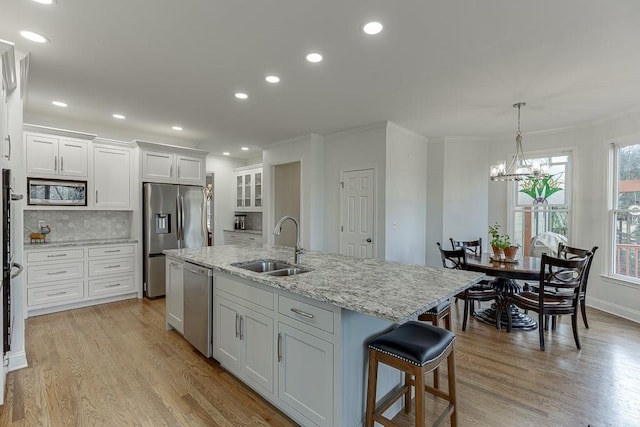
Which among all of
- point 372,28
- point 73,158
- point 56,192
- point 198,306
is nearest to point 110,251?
point 56,192

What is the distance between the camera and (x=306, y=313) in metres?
1.80

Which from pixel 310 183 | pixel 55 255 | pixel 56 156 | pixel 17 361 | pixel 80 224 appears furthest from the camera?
pixel 310 183

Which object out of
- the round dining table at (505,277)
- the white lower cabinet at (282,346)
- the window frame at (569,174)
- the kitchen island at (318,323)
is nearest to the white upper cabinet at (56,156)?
the kitchen island at (318,323)

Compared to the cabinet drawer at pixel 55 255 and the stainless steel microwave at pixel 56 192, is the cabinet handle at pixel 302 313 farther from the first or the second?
the stainless steel microwave at pixel 56 192

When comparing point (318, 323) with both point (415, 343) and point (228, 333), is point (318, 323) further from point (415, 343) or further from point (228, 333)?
point (228, 333)

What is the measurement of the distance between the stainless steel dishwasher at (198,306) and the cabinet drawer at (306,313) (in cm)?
101

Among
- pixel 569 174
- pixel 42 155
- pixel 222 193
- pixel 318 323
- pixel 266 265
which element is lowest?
pixel 318 323

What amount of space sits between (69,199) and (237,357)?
372cm

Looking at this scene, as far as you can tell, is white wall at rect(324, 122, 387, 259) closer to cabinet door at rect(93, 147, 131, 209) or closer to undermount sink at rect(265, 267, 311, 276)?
undermount sink at rect(265, 267, 311, 276)

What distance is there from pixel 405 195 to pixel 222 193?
169 inches

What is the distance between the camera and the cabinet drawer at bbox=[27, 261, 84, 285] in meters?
3.89

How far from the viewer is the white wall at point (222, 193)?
7.12 meters

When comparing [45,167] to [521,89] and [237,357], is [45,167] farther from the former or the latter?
[521,89]

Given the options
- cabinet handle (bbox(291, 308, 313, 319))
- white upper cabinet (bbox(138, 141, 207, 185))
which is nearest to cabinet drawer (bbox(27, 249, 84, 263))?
white upper cabinet (bbox(138, 141, 207, 185))
